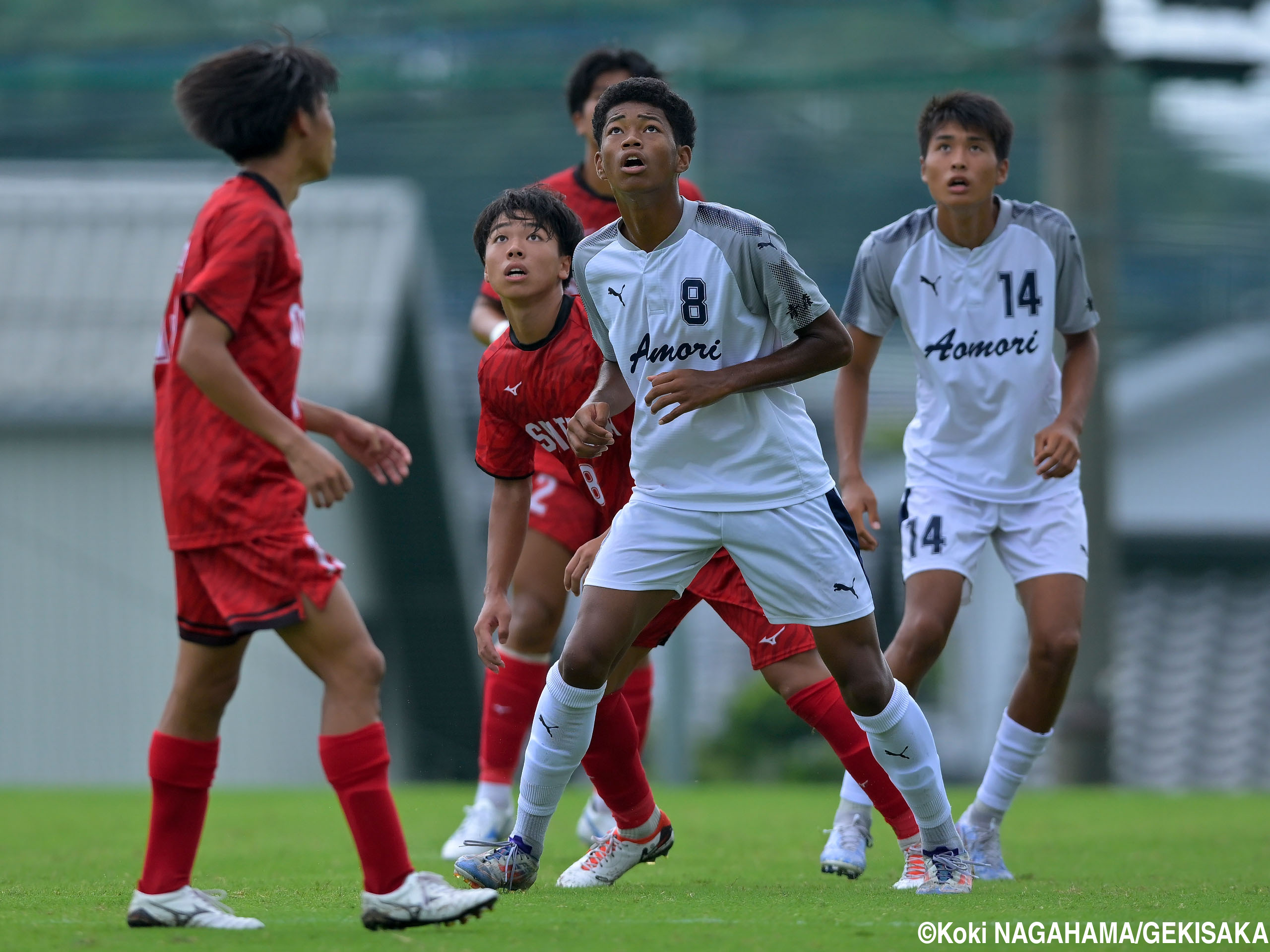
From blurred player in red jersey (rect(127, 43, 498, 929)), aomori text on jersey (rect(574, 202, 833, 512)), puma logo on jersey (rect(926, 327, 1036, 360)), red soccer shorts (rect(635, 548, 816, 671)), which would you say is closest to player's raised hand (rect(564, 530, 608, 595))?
aomori text on jersey (rect(574, 202, 833, 512))

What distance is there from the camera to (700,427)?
3625mm

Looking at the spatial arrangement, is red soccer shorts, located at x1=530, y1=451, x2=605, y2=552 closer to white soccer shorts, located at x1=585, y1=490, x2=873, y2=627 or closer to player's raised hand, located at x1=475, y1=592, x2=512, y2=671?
player's raised hand, located at x1=475, y1=592, x2=512, y2=671

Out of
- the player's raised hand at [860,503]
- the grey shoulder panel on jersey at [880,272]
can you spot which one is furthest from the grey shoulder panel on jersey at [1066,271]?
the player's raised hand at [860,503]

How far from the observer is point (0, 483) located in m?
11.8

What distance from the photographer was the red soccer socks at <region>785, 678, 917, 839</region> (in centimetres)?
417

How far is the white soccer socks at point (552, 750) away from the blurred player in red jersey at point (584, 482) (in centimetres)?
15

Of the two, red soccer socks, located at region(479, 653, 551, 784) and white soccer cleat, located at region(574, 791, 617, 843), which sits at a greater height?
red soccer socks, located at region(479, 653, 551, 784)

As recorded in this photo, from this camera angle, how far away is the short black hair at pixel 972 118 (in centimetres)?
443

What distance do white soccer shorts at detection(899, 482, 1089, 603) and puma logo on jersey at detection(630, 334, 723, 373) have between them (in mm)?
1132

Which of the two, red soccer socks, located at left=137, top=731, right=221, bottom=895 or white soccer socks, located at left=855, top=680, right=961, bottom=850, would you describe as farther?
white soccer socks, located at left=855, top=680, right=961, bottom=850

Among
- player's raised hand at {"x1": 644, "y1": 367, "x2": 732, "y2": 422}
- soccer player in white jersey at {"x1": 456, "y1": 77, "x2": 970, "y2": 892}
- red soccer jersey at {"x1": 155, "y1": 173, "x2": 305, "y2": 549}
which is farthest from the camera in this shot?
soccer player in white jersey at {"x1": 456, "y1": 77, "x2": 970, "y2": 892}

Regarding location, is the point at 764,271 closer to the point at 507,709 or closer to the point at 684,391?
the point at 684,391

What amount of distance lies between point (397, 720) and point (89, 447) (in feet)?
10.4

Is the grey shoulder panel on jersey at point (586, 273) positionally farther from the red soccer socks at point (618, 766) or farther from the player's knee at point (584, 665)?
the red soccer socks at point (618, 766)
